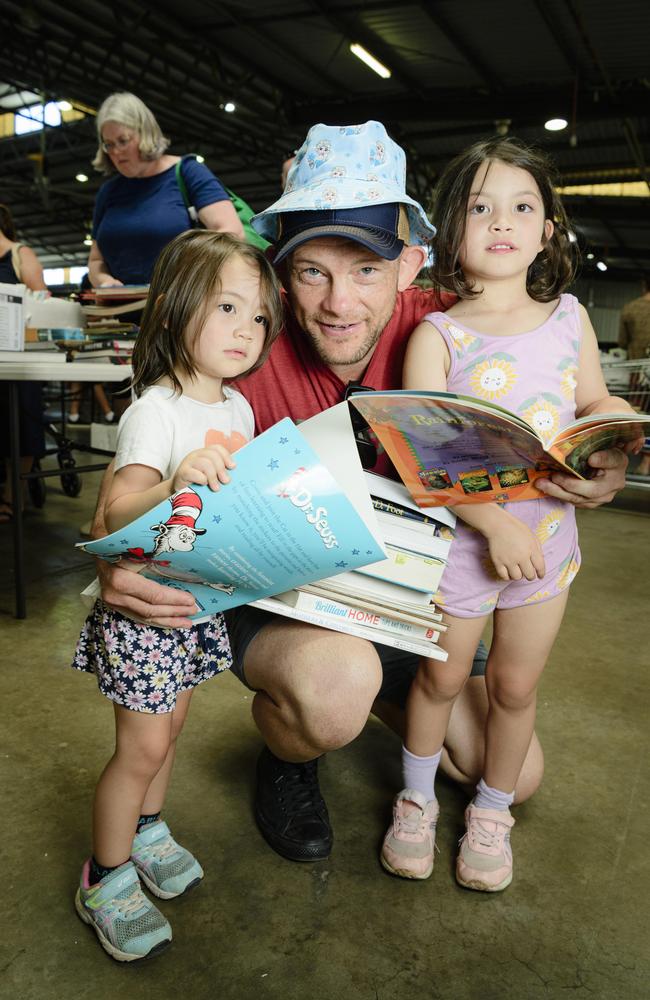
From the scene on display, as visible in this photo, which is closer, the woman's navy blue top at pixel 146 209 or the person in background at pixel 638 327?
the woman's navy blue top at pixel 146 209

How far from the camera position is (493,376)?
3.71 ft

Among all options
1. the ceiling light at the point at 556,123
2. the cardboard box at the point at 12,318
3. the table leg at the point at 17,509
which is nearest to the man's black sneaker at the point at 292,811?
the table leg at the point at 17,509

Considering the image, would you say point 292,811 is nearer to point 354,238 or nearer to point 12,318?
point 354,238

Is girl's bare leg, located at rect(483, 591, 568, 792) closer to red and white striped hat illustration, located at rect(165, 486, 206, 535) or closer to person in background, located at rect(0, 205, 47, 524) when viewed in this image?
red and white striped hat illustration, located at rect(165, 486, 206, 535)

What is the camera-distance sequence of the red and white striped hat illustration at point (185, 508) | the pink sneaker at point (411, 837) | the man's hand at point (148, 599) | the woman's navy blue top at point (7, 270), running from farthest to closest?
the woman's navy blue top at point (7, 270) < the pink sneaker at point (411, 837) < the man's hand at point (148, 599) < the red and white striped hat illustration at point (185, 508)

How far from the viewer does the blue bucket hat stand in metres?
1.09

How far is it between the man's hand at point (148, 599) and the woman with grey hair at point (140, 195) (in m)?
1.55

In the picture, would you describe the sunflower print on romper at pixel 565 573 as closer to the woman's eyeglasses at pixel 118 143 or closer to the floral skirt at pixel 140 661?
the floral skirt at pixel 140 661

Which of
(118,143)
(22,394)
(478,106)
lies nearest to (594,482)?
(118,143)

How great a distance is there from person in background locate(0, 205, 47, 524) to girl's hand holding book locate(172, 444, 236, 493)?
8.25 ft

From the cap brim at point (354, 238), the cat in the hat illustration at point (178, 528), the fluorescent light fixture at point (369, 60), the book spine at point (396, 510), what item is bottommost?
the book spine at point (396, 510)

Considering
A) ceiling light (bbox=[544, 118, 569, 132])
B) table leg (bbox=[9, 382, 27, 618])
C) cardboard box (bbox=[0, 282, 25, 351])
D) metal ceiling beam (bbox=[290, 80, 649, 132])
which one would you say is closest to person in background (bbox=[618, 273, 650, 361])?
metal ceiling beam (bbox=[290, 80, 649, 132])

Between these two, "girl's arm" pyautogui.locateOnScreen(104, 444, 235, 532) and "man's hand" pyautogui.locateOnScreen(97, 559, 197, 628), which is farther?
"man's hand" pyautogui.locateOnScreen(97, 559, 197, 628)

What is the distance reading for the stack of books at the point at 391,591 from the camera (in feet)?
3.40
